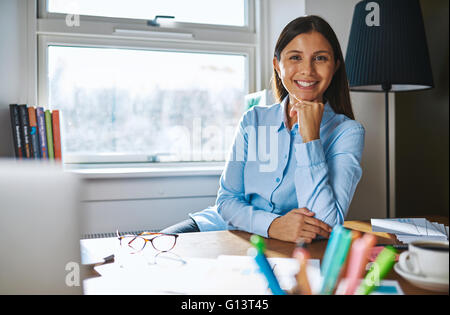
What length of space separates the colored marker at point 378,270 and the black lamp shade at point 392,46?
1.05m

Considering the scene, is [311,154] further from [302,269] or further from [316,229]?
[302,269]

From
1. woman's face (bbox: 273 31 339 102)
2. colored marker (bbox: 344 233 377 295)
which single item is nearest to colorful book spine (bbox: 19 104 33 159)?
woman's face (bbox: 273 31 339 102)

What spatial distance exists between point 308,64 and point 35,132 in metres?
1.32

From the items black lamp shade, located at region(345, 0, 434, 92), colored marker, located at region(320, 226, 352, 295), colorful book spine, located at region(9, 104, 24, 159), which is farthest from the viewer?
colorful book spine, located at region(9, 104, 24, 159)

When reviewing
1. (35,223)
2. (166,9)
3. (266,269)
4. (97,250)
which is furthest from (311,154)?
(166,9)

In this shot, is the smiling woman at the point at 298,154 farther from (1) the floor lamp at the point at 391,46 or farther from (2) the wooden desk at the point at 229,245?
(1) the floor lamp at the point at 391,46

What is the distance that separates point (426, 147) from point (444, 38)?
0.73 meters

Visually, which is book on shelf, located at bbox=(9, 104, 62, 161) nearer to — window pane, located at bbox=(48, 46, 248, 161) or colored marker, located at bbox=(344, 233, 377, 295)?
window pane, located at bbox=(48, 46, 248, 161)

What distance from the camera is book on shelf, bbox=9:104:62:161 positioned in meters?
1.77

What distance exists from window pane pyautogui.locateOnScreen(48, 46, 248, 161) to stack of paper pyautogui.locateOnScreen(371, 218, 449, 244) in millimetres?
1284

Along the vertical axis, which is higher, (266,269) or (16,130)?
(16,130)

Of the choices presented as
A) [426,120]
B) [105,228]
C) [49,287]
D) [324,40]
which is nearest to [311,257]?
[49,287]

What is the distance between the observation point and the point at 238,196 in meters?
1.25

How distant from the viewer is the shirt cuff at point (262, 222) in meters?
1.02
